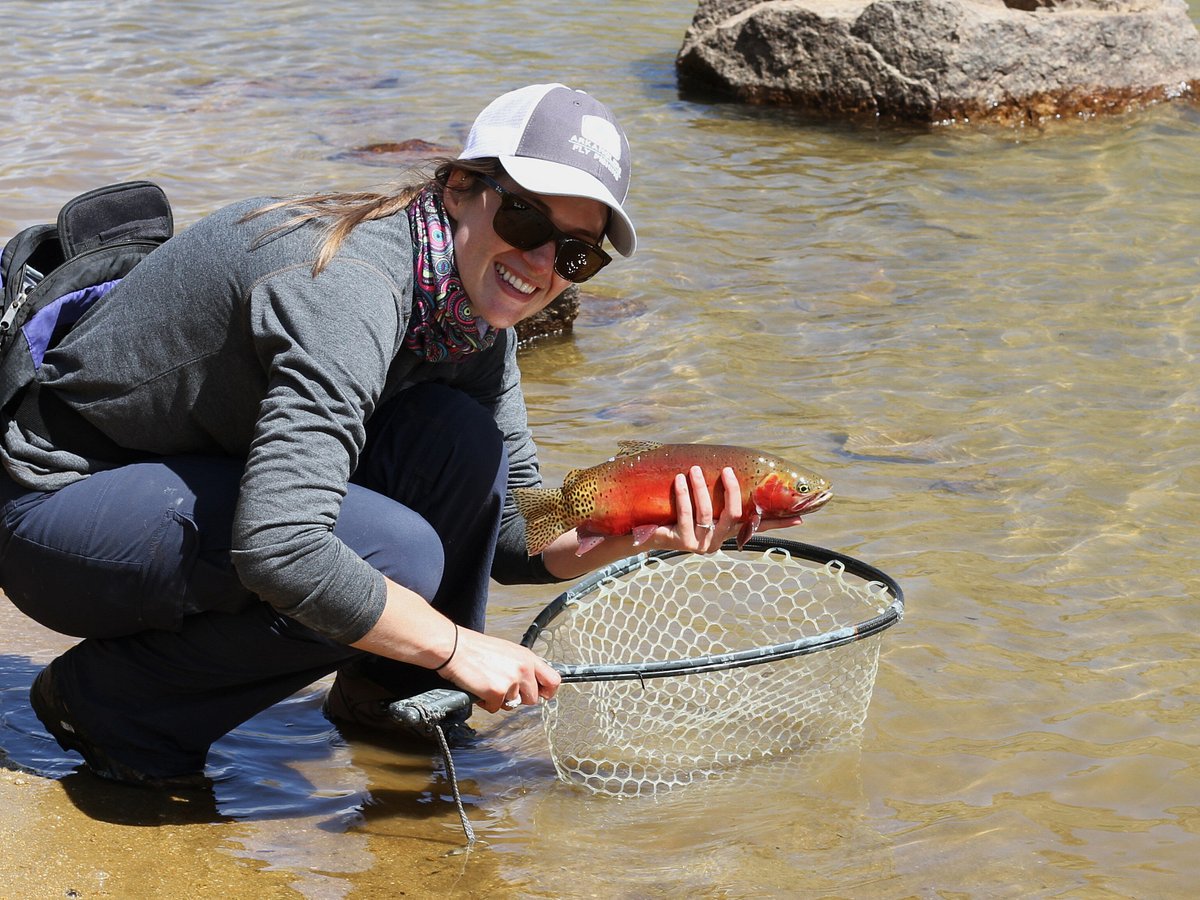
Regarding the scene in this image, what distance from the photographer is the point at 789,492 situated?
3.06 meters

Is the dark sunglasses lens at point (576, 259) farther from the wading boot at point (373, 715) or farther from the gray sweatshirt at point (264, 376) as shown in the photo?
the wading boot at point (373, 715)

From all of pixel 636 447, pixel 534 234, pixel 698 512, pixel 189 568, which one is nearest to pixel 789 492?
pixel 698 512

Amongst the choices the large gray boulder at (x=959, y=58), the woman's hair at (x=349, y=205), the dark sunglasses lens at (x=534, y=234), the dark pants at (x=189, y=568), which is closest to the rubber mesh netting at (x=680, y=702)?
the dark pants at (x=189, y=568)

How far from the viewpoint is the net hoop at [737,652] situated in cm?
296

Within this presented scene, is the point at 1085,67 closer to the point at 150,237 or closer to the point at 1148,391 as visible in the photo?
the point at 1148,391

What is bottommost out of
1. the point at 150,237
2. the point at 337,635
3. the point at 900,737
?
the point at 900,737

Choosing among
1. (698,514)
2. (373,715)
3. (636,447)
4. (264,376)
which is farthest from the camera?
(373,715)

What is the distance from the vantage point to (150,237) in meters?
3.23

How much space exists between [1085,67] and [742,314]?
5.45m

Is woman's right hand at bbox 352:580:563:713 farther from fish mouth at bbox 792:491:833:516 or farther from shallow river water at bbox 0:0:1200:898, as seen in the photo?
fish mouth at bbox 792:491:833:516

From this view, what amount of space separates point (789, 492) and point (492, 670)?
807mm

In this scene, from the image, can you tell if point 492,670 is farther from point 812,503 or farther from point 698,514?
point 812,503

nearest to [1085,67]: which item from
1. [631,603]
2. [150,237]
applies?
[631,603]

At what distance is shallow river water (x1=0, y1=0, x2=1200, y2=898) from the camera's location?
3018 mm
